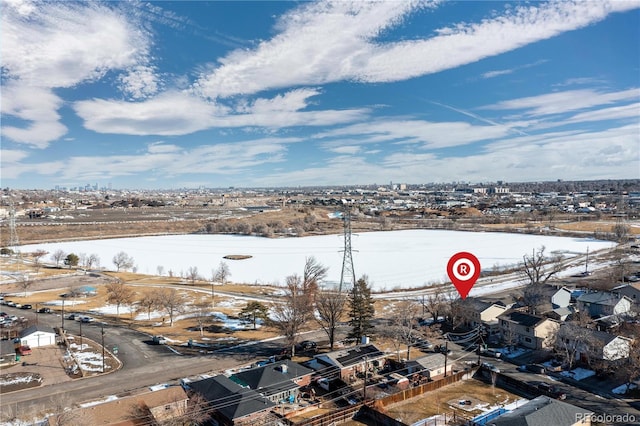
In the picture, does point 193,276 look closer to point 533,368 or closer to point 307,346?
point 307,346

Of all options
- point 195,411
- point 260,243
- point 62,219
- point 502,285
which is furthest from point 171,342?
point 62,219

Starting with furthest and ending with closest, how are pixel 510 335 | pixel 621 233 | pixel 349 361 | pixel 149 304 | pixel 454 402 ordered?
pixel 621 233
pixel 149 304
pixel 510 335
pixel 349 361
pixel 454 402

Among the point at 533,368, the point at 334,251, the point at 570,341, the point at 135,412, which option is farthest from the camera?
the point at 334,251

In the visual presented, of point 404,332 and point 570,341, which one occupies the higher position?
point 404,332

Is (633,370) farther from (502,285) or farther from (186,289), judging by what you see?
(186,289)

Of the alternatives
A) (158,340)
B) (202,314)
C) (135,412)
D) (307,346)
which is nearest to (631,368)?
(307,346)

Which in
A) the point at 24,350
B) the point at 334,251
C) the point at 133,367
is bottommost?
the point at 133,367

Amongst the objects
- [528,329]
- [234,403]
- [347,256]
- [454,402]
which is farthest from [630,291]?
[234,403]

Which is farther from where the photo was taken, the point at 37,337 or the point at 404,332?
the point at 37,337
